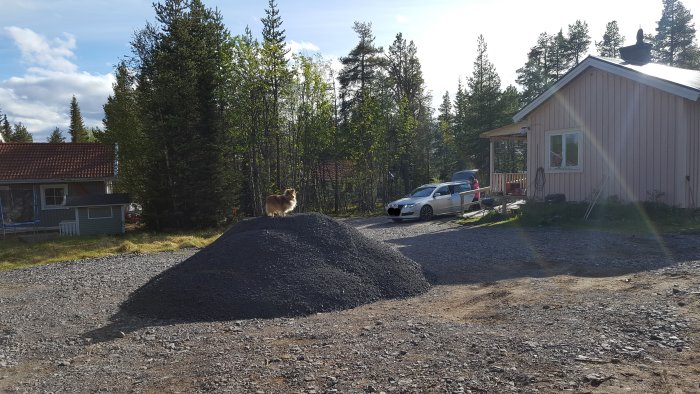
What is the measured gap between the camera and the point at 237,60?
83.4ft

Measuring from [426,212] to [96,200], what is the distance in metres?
14.6

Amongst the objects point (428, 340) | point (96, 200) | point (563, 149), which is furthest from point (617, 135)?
point (96, 200)

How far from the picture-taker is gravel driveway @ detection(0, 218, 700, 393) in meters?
4.47

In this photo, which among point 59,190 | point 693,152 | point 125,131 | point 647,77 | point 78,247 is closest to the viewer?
point 693,152

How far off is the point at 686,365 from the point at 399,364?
250 cm

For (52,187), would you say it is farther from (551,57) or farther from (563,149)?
(551,57)

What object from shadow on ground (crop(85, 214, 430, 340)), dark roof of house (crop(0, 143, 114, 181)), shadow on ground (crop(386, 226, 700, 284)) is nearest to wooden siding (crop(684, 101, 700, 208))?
shadow on ground (crop(386, 226, 700, 284))

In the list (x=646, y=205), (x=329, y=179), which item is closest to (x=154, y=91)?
(x=329, y=179)

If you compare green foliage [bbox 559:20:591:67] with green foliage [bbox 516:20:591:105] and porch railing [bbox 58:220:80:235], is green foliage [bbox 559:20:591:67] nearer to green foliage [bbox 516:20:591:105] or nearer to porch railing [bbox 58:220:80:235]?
green foliage [bbox 516:20:591:105]

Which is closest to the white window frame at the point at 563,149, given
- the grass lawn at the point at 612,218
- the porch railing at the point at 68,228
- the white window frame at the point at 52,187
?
the grass lawn at the point at 612,218

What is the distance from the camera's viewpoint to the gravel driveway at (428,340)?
4.47 m

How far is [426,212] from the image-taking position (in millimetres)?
20906

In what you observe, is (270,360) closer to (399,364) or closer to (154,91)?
(399,364)

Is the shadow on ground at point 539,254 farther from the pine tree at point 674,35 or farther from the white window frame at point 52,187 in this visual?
the pine tree at point 674,35
